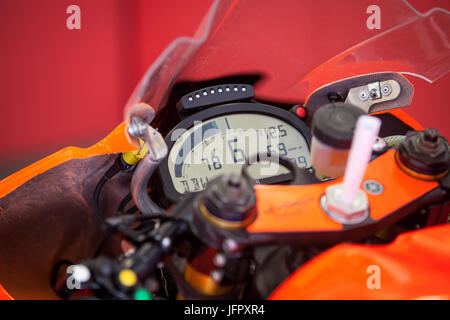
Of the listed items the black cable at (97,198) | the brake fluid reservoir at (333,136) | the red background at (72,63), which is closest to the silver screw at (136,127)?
the black cable at (97,198)

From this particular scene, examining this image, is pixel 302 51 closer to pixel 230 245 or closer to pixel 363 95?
pixel 363 95

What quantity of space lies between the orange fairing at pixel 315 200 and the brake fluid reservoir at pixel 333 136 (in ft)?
0.10

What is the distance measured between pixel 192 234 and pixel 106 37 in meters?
1.46

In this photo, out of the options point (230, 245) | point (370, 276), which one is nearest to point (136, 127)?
point (230, 245)

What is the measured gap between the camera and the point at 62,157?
2.82 feet

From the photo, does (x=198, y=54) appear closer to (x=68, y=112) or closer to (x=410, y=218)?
(x=410, y=218)

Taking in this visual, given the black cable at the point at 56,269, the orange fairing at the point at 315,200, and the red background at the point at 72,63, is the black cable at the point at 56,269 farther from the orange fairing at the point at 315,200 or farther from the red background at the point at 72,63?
the red background at the point at 72,63

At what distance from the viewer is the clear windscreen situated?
2.97 feet

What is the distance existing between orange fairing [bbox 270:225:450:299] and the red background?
134 cm

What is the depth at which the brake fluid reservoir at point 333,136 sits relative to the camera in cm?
63

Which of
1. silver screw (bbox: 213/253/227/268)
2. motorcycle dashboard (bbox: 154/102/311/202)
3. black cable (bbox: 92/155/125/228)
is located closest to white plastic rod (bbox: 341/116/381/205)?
silver screw (bbox: 213/253/227/268)

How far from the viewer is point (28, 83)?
5.93 ft

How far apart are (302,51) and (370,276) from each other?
551 millimetres
